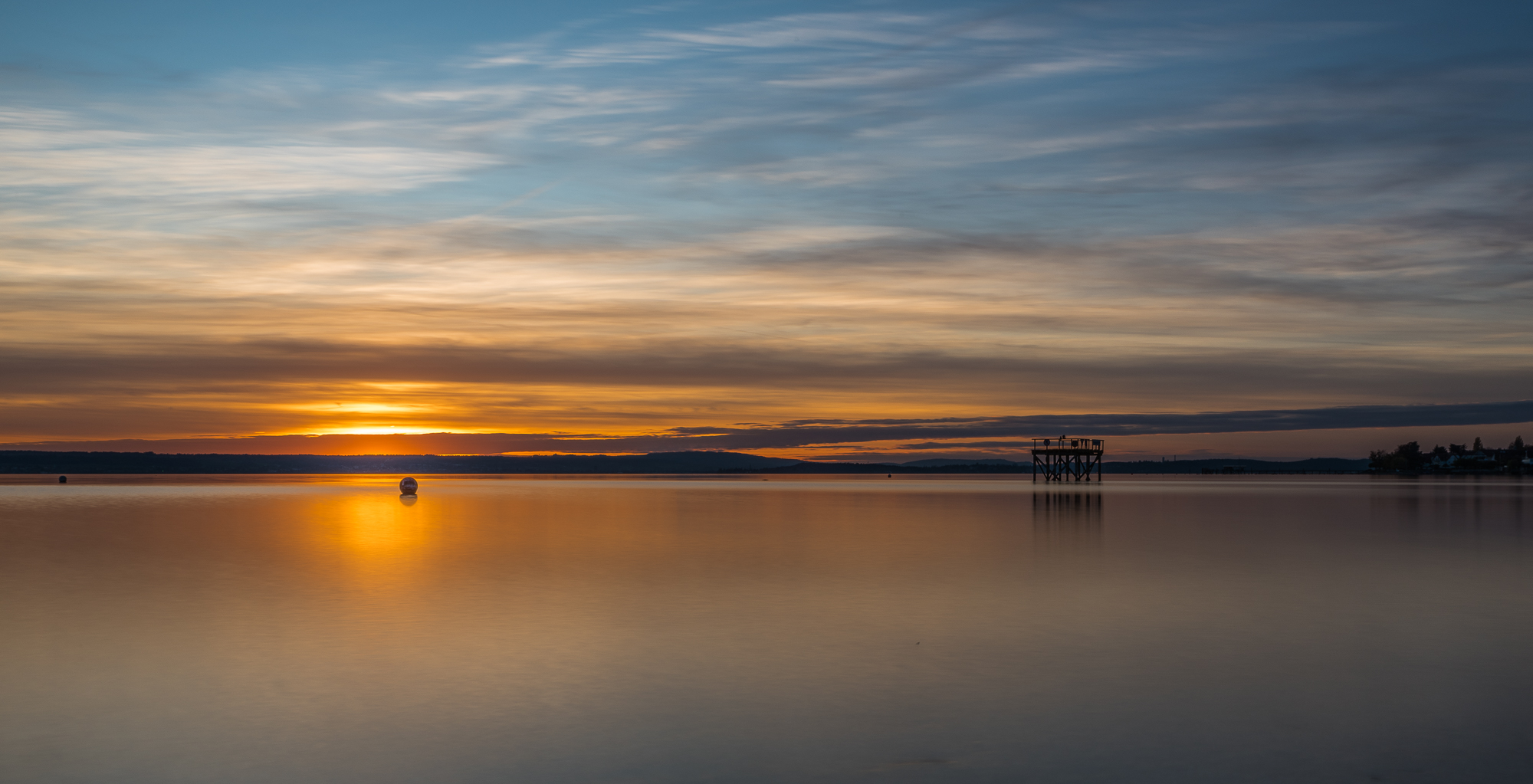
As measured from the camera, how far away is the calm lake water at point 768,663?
9.56 meters

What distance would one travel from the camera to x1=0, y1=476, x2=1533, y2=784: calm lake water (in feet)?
31.4

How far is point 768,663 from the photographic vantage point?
14016mm

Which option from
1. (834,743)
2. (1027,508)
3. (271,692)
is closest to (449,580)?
(271,692)

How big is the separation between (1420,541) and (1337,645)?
21313 millimetres

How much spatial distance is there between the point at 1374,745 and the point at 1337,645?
5.79m

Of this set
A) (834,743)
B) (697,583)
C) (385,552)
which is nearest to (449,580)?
(697,583)

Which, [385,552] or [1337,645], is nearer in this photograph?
[1337,645]

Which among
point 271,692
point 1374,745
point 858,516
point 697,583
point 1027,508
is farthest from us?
point 1027,508

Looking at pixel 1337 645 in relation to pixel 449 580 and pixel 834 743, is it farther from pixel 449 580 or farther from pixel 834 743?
pixel 449 580

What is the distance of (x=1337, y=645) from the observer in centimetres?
1522

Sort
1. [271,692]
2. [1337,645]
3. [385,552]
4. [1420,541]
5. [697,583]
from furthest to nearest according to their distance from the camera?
[1420,541], [385,552], [697,583], [1337,645], [271,692]

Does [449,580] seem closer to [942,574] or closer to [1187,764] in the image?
[942,574]

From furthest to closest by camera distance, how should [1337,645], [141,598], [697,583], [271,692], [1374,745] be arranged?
[697,583], [141,598], [1337,645], [271,692], [1374,745]

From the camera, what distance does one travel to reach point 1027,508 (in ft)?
182
